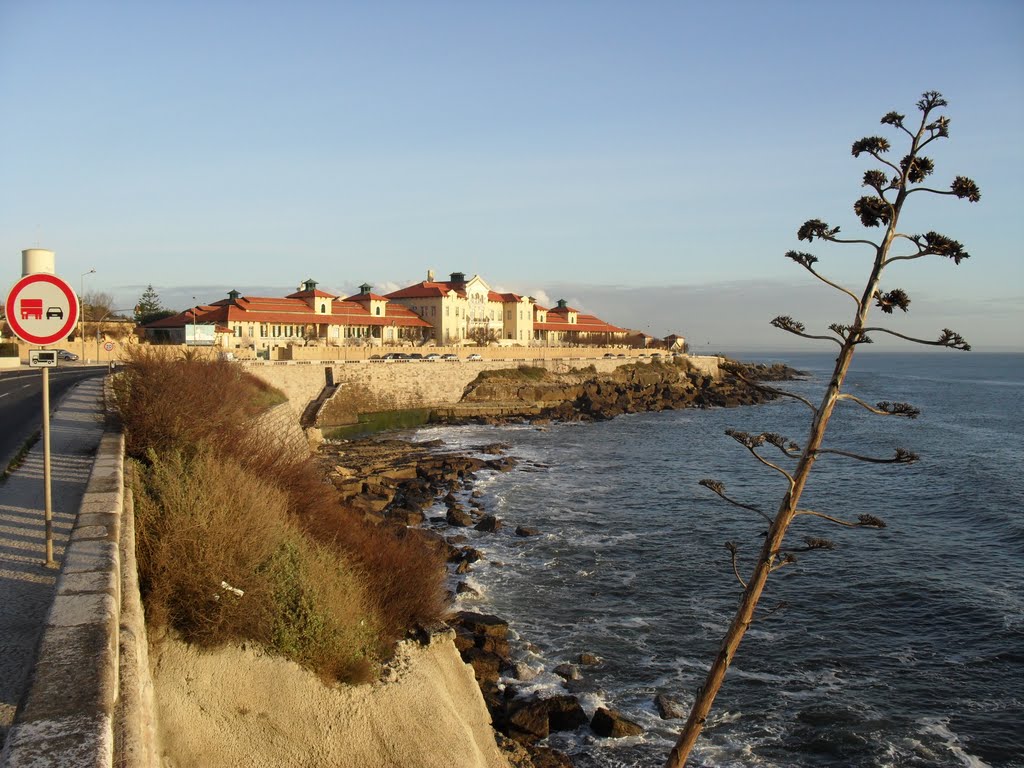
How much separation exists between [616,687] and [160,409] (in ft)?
33.6

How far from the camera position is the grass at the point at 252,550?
865cm

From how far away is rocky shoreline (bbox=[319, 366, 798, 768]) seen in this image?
12289 millimetres

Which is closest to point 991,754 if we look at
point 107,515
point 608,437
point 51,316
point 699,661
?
point 699,661

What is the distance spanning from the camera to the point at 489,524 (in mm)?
23938

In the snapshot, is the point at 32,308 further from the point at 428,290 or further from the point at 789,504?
the point at 428,290

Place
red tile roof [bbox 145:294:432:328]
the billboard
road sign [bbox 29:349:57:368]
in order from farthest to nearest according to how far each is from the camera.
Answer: red tile roof [bbox 145:294:432:328]
the billboard
road sign [bbox 29:349:57:368]

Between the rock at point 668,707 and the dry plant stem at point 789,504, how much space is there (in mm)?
7806

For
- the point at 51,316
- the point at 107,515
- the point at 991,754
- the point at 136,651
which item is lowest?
the point at 991,754

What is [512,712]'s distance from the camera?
12.4 meters

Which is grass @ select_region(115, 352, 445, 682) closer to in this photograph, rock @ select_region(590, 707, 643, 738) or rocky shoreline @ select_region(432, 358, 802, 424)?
rock @ select_region(590, 707, 643, 738)

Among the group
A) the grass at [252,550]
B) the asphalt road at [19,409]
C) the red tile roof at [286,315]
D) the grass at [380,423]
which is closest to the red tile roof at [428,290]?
the red tile roof at [286,315]

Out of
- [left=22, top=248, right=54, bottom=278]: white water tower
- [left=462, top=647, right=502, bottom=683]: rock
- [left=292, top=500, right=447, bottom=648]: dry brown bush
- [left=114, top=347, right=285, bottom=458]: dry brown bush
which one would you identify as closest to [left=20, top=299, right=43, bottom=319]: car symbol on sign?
[left=22, top=248, right=54, bottom=278]: white water tower

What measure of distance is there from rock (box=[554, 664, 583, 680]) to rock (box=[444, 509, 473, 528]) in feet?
33.9

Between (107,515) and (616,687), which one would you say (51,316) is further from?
(616,687)
